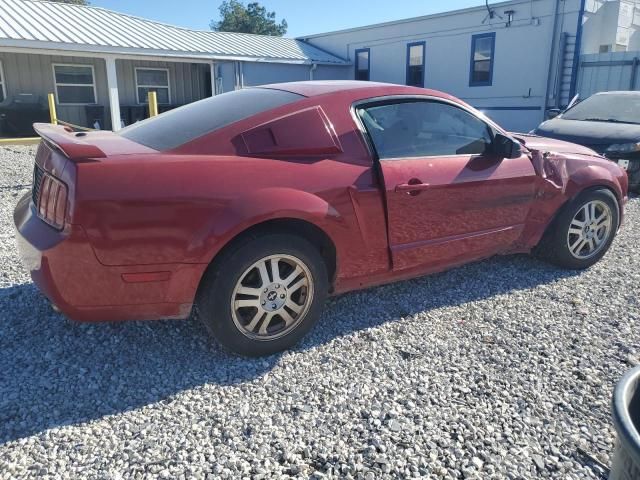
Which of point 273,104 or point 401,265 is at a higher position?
point 273,104

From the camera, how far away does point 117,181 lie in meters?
2.61

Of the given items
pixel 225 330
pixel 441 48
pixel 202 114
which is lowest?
pixel 225 330

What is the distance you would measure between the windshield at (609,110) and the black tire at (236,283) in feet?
24.9

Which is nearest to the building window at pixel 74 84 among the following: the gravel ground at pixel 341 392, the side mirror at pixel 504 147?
the gravel ground at pixel 341 392

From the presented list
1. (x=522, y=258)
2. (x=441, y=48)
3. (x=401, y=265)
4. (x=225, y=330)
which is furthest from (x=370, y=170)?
(x=441, y=48)

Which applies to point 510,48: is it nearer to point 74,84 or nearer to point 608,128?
point 608,128

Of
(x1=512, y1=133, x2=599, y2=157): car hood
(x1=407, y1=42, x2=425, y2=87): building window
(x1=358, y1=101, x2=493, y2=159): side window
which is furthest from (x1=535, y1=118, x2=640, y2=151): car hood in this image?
(x1=407, y1=42, x2=425, y2=87): building window

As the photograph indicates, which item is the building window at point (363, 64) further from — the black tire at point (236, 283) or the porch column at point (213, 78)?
the black tire at point (236, 283)

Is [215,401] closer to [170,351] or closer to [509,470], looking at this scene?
[170,351]

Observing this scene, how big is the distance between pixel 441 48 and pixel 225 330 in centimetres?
1703

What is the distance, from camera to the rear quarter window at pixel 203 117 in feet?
10.0

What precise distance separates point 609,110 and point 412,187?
721 centimetres

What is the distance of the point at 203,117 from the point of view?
3.30m

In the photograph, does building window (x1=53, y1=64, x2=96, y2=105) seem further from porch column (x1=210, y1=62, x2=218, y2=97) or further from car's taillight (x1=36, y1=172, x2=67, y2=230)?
car's taillight (x1=36, y1=172, x2=67, y2=230)
